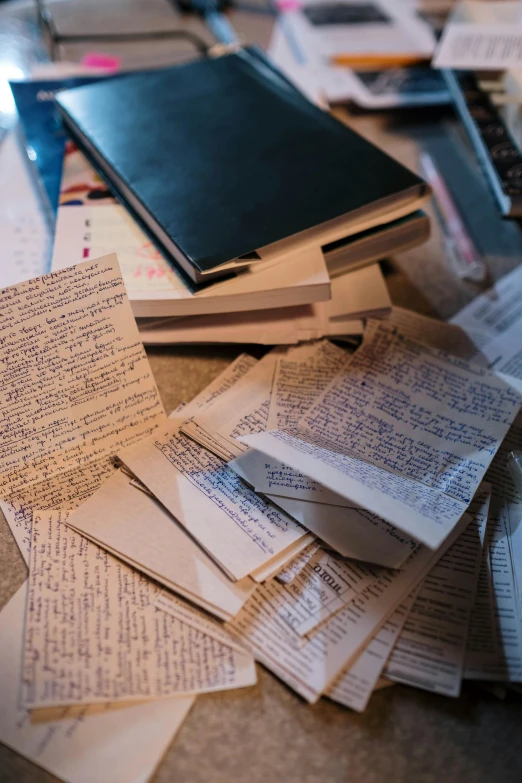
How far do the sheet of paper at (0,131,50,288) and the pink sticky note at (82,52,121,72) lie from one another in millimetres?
268

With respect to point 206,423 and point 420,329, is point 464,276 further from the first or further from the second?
point 206,423

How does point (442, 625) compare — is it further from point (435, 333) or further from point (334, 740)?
point (435, 333)

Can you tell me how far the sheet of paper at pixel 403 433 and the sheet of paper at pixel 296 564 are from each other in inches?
3.1

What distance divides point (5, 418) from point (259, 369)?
0.88ft

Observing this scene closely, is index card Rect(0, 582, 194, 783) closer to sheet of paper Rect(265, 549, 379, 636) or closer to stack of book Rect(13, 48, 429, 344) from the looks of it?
sheet of paper Rect(265, 549, 379, 636)

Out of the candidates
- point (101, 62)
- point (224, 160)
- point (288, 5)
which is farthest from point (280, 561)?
point (288, 5)

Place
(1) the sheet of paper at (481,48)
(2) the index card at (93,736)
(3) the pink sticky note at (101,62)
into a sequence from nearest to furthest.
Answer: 1. (2) the index card at (93,736)
2. (1) the sheet of paper at (481,48)
3. (3) the pink sticky note at (101,62)

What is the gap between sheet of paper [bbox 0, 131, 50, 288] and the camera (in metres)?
0.75

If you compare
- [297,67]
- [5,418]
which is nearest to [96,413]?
[5,418]

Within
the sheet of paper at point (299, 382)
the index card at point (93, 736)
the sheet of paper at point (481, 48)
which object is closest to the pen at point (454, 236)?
the sheet of paper at point (481, 48)

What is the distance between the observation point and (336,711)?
479mm

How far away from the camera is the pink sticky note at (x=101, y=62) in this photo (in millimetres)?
1135

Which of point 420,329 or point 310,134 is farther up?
point 310,134

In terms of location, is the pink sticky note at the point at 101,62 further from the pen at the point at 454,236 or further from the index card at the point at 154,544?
the index card at the point at 154,544
